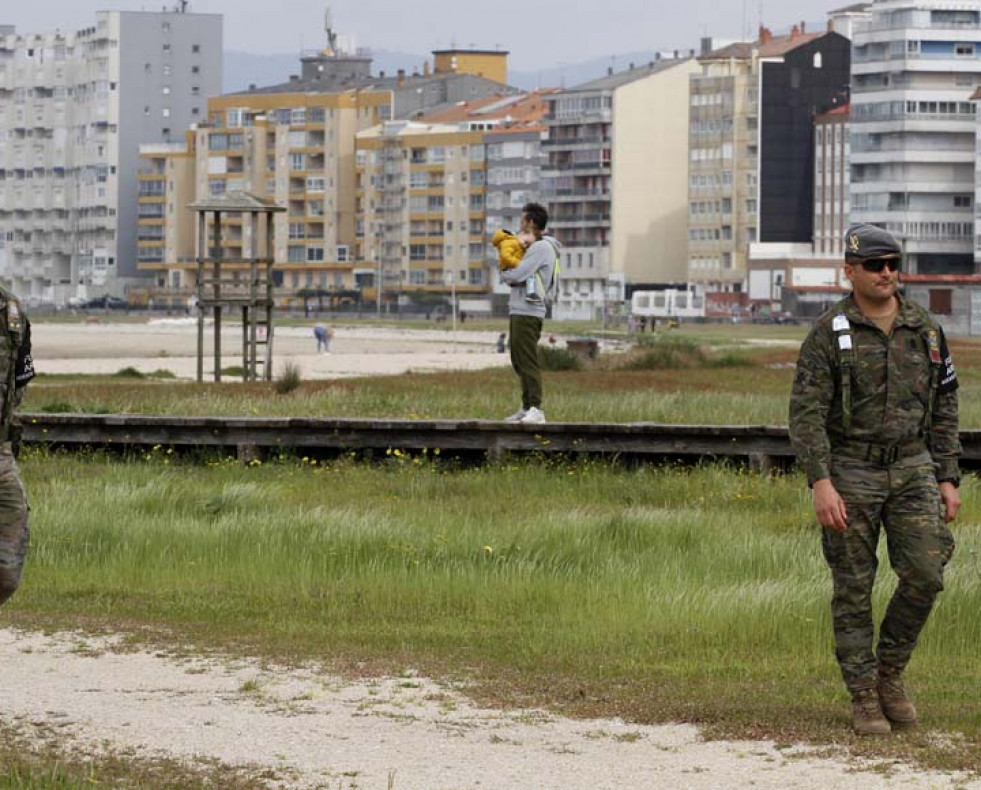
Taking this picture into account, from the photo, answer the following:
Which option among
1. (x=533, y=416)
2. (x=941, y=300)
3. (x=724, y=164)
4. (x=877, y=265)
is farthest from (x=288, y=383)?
(x=724, y=164)

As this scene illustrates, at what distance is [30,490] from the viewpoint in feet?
60.7

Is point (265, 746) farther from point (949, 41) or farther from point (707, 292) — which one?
point (707, 292)

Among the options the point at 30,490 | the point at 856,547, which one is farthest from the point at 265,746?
the point at 30,490

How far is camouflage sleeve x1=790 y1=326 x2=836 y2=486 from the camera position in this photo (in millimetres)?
9164

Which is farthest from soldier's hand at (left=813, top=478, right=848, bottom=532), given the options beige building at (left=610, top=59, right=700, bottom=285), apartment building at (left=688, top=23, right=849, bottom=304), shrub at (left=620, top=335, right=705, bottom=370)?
beige building at (left=610, top=59, right=700, bottom=285)

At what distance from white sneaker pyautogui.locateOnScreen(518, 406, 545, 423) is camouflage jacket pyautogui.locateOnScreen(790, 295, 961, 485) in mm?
12003

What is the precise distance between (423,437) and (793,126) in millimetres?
161498

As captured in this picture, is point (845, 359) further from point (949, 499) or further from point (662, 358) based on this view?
point (662, 358)

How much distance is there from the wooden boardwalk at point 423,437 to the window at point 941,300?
403 feet

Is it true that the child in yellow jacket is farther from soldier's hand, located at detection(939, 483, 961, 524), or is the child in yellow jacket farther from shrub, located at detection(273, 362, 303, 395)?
shrub, located at detection(273, 362, 303, 395)

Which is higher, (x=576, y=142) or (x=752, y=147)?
(x=576, y=142)

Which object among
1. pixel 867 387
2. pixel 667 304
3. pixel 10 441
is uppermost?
pixel 867 387

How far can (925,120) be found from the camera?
165250 mm

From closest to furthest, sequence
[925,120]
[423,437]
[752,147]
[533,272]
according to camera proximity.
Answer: [533,272]
[423,437]
[925,120]
[752,147]
